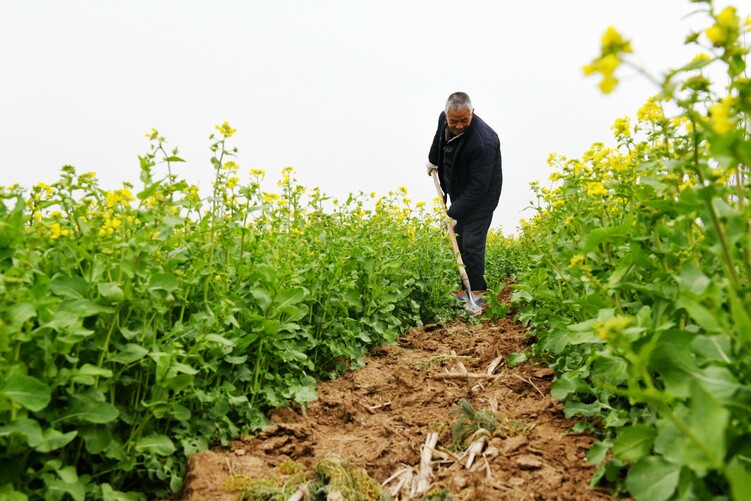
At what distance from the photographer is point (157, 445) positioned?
8.05ft

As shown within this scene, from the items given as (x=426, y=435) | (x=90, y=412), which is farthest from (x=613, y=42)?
(x=426, y=435)

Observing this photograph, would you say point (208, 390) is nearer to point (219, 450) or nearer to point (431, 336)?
point (219, 450)

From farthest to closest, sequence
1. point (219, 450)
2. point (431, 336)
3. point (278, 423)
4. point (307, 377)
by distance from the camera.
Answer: point (431, 336) → point (307, 377) → point (278, 423) → point (219, 450)

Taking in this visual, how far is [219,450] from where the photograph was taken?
285cm

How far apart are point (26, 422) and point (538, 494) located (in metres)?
1.81

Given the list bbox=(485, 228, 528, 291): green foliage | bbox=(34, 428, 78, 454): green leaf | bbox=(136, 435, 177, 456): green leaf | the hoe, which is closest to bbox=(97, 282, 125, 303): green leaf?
bbox=(34, 428, 78, 454): green leaf

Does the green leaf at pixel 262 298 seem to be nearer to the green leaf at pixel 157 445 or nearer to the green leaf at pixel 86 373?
the green leaf at pixel 157 445

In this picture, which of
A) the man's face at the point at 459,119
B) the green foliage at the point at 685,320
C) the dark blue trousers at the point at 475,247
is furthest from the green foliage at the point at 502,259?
the green foliage at the point at 685,320

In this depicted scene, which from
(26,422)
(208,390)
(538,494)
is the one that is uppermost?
(208,390)

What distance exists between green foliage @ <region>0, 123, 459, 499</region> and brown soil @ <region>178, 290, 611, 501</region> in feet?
0.54

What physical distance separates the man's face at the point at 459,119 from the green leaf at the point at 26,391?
615cm

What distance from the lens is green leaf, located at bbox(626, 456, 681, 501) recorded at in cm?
172

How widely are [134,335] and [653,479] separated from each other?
196cm

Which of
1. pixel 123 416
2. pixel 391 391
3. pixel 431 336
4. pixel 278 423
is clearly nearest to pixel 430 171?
pixel 431 336
